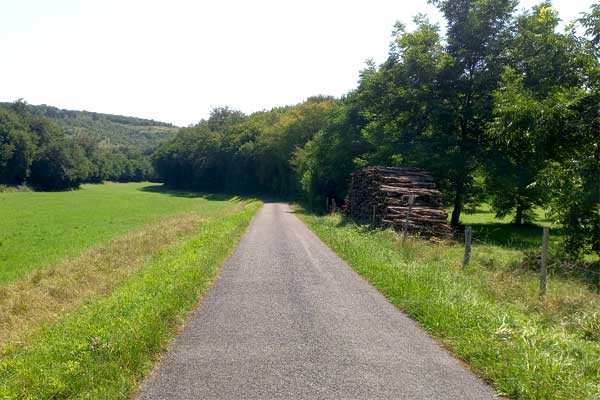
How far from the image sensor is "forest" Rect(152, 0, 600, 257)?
530 inches

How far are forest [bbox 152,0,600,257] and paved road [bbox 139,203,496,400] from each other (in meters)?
8.02

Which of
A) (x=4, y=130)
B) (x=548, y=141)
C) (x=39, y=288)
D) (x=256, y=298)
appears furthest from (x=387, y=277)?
(x=4, y=130)

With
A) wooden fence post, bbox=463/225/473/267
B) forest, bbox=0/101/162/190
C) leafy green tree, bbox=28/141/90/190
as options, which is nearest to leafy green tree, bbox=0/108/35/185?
forest, bbox=0/101/162/190

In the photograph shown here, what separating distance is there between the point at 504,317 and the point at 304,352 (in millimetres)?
3368

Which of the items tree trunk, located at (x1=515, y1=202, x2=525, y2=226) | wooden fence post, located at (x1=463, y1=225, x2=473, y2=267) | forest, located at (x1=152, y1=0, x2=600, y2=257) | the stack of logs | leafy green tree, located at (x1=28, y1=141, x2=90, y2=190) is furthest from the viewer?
leafy green tree, located at (x1=28, y1=141, x2=90, y2=190)

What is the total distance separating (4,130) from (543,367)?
9446 cm

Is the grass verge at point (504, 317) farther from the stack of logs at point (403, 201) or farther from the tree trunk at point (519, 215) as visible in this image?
the tree trunk at point (519, 215)

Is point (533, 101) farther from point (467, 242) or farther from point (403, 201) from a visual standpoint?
point (403, 201)

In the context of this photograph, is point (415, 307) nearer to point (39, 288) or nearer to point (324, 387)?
point (324, 387)

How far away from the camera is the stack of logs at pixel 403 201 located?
58.5 ft

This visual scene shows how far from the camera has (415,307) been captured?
792 cm

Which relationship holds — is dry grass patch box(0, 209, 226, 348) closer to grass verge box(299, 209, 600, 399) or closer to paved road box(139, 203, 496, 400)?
paved road box(139, 203, 496, 400)

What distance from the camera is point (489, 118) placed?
24.0m

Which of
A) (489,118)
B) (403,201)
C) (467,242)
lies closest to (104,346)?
(467,242)
